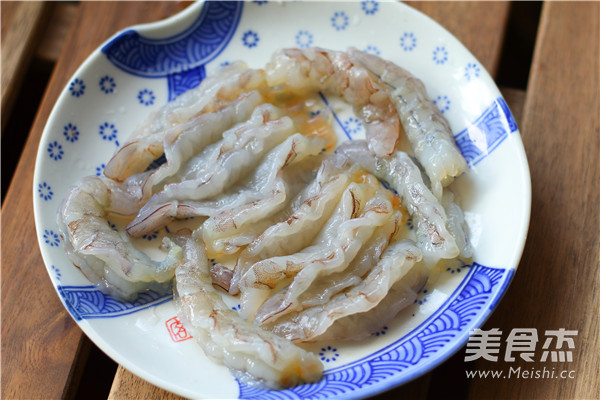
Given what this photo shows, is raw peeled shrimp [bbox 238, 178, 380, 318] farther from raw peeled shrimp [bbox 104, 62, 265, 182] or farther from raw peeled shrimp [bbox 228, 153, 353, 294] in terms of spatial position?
raw peeled shrimp [bbox 104, 62, 265, 182]

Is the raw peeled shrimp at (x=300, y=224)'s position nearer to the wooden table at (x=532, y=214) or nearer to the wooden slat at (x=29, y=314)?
the wooden table at (x=532, y=214)

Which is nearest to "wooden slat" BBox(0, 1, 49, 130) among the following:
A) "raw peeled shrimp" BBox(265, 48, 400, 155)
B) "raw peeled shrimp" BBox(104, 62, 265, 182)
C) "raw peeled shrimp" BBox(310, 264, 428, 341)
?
"raw peeled shrimp" BBox(104, 62, 265, 182)

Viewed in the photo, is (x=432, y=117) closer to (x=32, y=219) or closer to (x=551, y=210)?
(x=551, y=210)

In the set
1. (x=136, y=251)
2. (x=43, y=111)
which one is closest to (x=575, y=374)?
(x=136, y=251)

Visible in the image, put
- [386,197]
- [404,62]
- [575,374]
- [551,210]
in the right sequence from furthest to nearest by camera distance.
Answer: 1. [404,62]
2. [551,210]
3. [386,197]
4. [575,374]

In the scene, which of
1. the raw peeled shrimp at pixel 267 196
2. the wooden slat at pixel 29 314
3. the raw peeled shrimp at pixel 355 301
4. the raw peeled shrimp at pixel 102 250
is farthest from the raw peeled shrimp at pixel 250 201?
the wooden slat at pixel 29 314

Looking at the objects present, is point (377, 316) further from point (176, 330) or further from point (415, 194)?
point (176, 330)

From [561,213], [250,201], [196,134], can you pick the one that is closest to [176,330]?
[250,201]

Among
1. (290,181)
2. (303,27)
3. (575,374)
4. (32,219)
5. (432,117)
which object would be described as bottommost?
(575,374)
